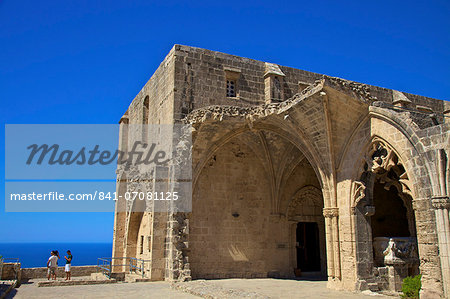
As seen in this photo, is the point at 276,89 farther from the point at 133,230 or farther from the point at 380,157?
the point at 133,230

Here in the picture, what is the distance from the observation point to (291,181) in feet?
45.6

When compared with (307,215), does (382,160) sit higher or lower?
higher

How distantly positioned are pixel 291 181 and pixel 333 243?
3779 mm

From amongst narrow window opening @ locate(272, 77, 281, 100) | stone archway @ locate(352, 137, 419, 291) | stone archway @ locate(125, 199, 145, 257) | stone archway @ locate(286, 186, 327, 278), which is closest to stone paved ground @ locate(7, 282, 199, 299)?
stone archway @ locate(125, 199, 145, 257)

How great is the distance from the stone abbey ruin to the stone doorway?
0.13 ft

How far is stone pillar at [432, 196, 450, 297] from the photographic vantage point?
754cm

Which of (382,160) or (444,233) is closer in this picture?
(444,233)

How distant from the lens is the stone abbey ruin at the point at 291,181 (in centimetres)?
869

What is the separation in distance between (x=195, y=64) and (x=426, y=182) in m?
7.24

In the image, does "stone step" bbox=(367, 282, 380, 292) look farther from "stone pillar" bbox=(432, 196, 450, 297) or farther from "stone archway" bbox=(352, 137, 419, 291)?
"stone pillar" bbox=(432, 196, 450, 297)

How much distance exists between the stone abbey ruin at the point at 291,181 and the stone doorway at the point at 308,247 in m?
0.04

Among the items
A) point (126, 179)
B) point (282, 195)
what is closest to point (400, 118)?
point (282, 195)

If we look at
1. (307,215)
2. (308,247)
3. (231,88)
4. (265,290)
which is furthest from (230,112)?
(308,247)

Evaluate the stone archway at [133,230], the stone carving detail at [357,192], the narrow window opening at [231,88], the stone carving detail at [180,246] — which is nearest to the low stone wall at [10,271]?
the stone archway at [133,230]
